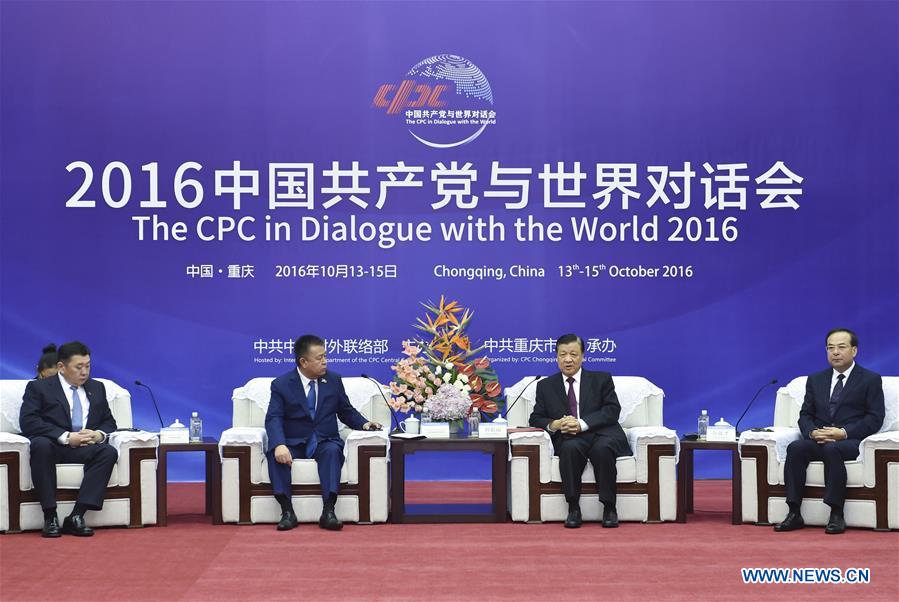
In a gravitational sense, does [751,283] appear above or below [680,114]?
below

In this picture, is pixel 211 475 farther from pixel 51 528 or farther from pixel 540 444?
pixel 540 444

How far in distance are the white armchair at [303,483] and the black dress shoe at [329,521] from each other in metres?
0.13

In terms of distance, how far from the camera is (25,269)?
7.40 m

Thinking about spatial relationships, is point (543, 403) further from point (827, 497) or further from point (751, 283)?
point (751, 283)

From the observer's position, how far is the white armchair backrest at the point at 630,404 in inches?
245

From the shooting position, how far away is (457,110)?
24.1 feet

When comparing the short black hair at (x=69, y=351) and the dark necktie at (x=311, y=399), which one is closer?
the short black hair at (x=69, y=351)

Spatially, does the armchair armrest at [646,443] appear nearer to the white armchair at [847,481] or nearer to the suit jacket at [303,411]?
the white armchair at [847,481]

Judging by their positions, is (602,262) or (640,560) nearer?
(640,560)

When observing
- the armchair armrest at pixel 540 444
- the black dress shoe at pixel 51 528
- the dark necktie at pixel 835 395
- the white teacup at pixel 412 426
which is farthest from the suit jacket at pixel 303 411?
the dark necktie at pixel 835 395

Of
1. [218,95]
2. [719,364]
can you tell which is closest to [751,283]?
[719,364]

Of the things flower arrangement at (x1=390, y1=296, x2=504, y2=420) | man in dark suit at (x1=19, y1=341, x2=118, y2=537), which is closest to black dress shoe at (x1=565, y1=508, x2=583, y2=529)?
flower arrangement at (x1=390, y1=296, x2=504, y2=420)

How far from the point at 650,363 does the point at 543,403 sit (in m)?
1.52

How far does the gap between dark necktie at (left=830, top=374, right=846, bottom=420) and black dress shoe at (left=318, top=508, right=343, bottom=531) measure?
2532 millimetres
